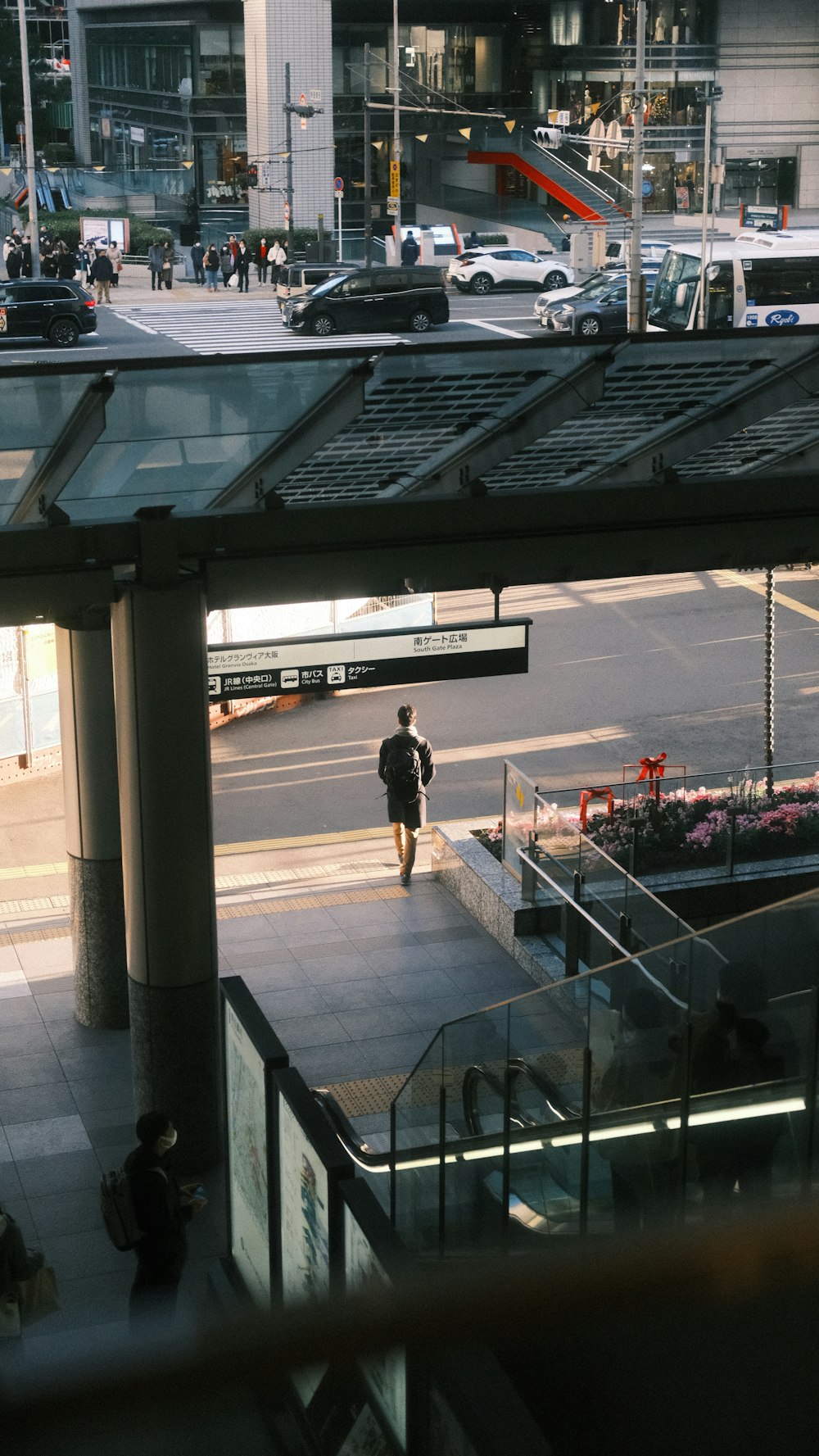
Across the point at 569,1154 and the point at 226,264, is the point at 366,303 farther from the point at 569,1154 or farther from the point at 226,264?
the point at 569,1154

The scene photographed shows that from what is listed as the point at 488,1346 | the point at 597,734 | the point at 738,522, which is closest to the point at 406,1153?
the point at 738,522

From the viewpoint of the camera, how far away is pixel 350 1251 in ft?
18.4

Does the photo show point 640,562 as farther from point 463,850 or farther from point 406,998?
point 463,850

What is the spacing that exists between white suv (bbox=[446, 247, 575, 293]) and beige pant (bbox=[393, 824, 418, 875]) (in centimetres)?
3709

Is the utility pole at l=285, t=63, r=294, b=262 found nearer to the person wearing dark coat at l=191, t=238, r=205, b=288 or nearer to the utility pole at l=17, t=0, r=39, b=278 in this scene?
the person wearing dark coat at l=191, t=238, r=205, b=288

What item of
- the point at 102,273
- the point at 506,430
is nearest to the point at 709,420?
the point at 506,430

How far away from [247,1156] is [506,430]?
376 cm

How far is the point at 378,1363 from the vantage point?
3.06 ft

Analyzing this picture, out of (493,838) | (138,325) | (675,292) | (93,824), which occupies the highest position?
(675,292)

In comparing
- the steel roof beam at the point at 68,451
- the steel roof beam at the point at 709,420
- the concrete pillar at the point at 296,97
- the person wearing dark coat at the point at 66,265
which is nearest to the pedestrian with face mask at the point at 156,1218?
the steel roof beam at the point at 68,451

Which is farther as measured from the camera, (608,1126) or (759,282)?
(759,282)

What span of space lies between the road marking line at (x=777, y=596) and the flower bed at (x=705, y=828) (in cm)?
955

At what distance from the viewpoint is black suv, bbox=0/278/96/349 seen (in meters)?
36.2

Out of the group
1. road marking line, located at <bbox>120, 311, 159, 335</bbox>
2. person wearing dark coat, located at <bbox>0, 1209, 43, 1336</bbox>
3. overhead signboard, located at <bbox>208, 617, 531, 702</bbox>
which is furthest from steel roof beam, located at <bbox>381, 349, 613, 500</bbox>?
road marking line, located at <bbox>120, 311, 159, 335</bbox>
